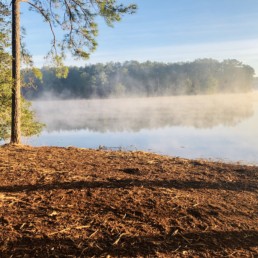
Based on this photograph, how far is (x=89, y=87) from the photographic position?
10144 centimetres

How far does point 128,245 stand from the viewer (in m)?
3.65

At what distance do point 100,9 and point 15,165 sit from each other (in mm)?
6212

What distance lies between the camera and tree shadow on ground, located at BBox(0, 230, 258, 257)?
11.3ft

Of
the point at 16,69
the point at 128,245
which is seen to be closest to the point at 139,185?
the point at 128,245

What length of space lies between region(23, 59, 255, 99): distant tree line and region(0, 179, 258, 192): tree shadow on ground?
93339 millimetres

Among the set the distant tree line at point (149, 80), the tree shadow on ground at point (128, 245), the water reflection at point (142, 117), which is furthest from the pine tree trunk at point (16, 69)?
the distant tree line at point (149, 80)

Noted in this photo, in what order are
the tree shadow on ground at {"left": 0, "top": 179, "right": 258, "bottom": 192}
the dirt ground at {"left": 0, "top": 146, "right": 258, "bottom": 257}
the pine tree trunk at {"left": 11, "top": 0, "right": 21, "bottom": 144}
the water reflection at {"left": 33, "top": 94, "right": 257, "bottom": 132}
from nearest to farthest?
1. the dirt ground at {"left": 0, "top": 146, "right": 258, "bottom": 257}
2. the tree shadow on ground at {"left": 0, "top": 179, "right": 258, "bottom": 192}
3. the pine tree trunk at {"left": 11, "top": 0, "right": 21, "bottom": 144}
4. the water reflection at {"left": 33, "top": 94, "right": 257, "bottom": 132}

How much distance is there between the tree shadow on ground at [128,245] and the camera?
3.43 m

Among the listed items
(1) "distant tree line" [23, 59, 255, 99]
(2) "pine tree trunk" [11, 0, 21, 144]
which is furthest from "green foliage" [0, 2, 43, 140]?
(1) "distant tree line" [23, 59, 255, 99]

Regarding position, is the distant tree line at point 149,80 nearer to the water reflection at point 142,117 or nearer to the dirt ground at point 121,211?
the water reflection at point 142,117

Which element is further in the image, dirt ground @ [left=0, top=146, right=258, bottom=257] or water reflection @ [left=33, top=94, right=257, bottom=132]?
water reflection @ [left=33, top=94, right=257, bottom=132]

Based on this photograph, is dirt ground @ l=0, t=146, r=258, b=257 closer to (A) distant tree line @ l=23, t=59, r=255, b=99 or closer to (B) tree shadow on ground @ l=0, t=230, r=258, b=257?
(B) tree shadow on ground @ l=0, t=230, r=258, b=257

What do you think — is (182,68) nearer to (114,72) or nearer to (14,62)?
(114,72)

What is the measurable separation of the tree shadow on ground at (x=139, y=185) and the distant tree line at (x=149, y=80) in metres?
93.3
